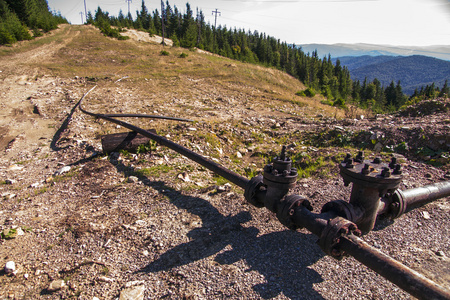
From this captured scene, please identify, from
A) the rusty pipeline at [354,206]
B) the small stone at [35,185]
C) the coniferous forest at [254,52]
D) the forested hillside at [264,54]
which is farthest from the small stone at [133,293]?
the forested hillside at [264,54]

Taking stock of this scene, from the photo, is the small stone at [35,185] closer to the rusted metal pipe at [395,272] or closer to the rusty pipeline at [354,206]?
the rusty pipeline at [354,206]

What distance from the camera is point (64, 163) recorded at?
17.7 ft

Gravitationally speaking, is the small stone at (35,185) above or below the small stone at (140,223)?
below

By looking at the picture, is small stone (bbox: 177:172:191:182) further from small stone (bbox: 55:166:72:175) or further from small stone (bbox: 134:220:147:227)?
small stone (bbox: 55:166:72:175)

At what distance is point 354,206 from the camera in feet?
7.81

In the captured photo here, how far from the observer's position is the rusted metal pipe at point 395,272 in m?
1.44

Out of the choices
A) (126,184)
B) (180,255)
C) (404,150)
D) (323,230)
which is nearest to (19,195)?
(126,184)

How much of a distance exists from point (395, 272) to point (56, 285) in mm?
2863

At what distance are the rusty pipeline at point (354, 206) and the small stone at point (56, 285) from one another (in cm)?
206

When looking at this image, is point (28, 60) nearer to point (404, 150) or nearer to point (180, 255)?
point (180, 255)

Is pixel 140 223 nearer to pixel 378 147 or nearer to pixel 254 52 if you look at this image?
pixel 378 147

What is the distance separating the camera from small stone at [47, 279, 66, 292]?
7.45 feet

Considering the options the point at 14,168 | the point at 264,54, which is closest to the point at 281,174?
the point at 14,168

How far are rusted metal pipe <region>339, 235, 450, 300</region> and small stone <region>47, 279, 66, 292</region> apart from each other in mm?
2570
